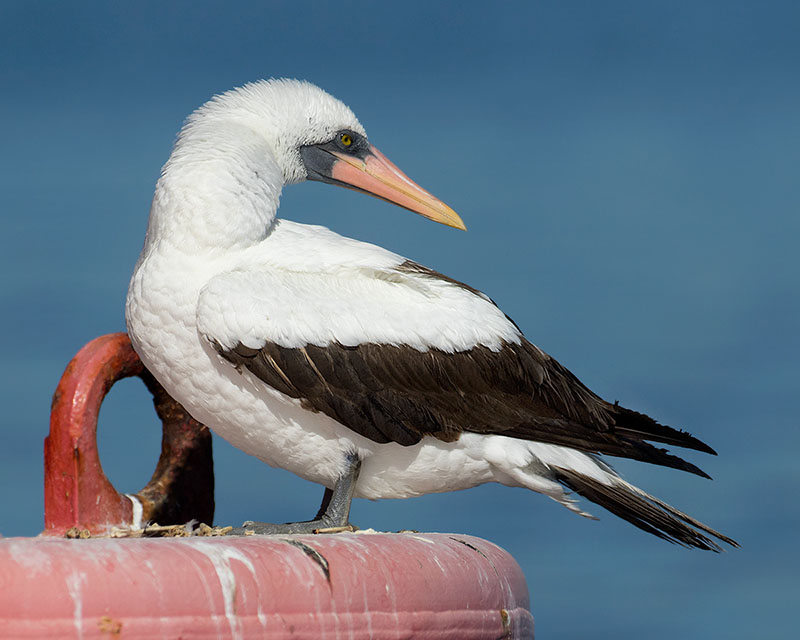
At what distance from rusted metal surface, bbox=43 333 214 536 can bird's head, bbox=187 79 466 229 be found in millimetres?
1070

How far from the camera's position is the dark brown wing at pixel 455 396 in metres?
4.18

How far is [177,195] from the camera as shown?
4434mm

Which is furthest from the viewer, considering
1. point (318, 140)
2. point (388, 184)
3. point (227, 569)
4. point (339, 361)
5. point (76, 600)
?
point (388, 184)

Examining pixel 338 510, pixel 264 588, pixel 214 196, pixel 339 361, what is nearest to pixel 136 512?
pixel 338 510

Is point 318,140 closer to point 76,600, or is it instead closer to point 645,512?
point 645,512

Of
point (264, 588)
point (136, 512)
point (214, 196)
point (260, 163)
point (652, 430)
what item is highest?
point (260, 163)

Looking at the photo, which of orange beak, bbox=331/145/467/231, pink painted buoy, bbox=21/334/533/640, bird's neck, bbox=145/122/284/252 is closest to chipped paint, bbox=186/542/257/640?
pink painted buoy, bbox=21/334/533/640

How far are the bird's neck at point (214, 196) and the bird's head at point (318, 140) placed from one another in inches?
9.8

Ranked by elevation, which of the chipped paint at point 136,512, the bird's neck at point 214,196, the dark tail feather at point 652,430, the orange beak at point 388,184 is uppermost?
the orange beak at point 388,184

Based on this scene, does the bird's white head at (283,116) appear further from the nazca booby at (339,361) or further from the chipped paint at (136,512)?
the chipped paint at (136,512)

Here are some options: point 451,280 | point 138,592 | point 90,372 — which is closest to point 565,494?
point 451,280

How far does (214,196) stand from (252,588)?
1956mm

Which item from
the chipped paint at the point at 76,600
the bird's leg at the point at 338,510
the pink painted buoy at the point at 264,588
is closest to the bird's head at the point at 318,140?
the bird's leg at the point at 338,510

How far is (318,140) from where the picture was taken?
16.7ft
